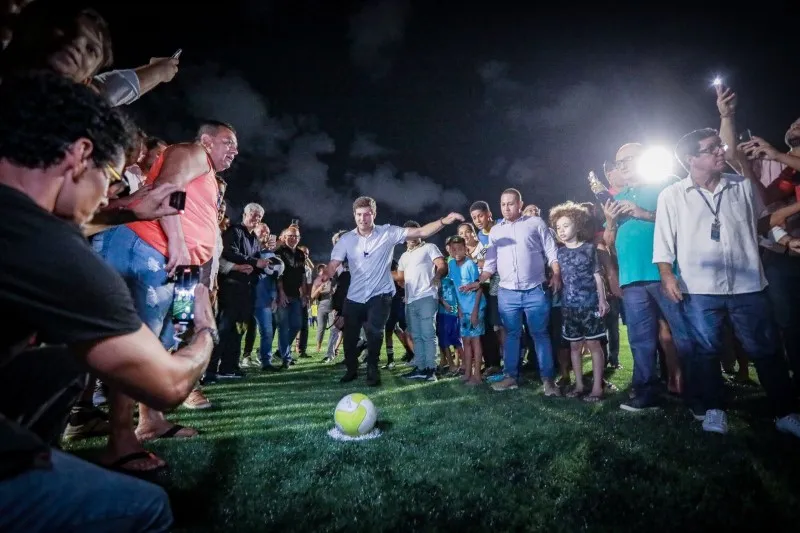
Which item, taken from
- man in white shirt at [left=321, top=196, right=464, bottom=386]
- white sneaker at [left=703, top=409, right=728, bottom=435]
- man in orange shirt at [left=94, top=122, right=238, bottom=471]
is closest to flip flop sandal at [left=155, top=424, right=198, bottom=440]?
man in orange shirt at [left=94, top=122, right=238, bottom=471]

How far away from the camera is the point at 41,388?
4.25ft

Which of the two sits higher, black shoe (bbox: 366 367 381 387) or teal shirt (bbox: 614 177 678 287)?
teal shirt (bbox: 614 177 678 287)

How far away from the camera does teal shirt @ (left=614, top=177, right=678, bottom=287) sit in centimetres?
435

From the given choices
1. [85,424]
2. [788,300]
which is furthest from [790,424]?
[85,424]

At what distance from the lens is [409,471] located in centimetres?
275

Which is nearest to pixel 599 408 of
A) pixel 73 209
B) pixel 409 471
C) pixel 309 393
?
pixel 409 471

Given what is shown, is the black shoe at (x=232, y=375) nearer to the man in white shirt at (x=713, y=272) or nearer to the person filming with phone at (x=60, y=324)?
the person filming with phone at (x=60, y=324)

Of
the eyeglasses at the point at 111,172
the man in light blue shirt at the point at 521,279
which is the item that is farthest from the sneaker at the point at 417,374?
the eyeglasses at the point at 111,172

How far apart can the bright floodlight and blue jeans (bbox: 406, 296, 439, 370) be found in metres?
3.64

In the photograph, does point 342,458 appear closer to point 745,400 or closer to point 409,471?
point 409,471

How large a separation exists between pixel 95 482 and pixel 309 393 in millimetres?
4570

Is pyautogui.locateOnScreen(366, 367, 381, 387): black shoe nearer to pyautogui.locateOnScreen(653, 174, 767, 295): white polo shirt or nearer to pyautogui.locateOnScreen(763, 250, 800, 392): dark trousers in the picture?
pyautogui.locateOnScreen(653, 174, 767, 295): white polo shirt

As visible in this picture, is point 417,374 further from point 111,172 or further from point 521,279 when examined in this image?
point 111,172

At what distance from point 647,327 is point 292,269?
23.6 ft
